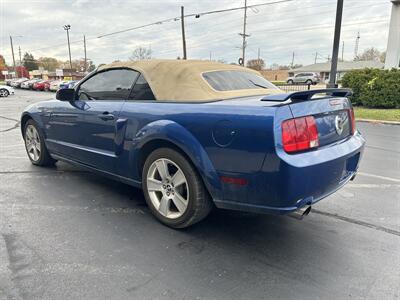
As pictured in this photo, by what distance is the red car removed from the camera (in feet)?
125

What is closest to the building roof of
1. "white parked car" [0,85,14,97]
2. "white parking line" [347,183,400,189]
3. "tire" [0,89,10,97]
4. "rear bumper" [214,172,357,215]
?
"white parked car" [0,85,14,97]

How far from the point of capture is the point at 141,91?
3654 mm

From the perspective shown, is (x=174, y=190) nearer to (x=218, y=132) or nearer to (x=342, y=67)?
(x=218, y=132)

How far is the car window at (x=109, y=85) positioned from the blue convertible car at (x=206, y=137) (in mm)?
14

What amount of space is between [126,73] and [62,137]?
1362 mm

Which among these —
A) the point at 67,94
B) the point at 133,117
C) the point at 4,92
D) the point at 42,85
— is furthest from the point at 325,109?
the point at 42,85

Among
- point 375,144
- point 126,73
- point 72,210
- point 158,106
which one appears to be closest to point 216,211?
point 158,106

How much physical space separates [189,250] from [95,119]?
1.87 meters

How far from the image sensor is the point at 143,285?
2.50 m

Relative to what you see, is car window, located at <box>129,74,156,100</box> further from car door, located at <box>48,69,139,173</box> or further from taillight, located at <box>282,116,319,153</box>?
taillight, located at <box>282,116,319,153</box>

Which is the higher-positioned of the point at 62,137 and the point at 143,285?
the point at 62,137

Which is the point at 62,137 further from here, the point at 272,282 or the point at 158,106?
the point at 272,282

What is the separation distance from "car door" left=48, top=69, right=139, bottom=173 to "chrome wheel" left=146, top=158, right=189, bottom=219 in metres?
0.60

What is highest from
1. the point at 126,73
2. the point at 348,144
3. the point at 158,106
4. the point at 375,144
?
the point at 126,73
